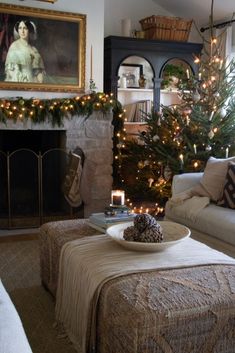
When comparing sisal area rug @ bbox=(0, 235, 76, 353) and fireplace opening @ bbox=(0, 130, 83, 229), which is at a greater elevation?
fireplace opening @ bbox=(0, 130, 83, 229)

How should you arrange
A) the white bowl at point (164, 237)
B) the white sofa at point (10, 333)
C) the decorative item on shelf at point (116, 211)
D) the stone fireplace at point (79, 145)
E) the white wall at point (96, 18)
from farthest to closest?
the stone fireplace at point (79, 145)
the white wall at point (96, 18)
the decorative item on shelf at point (116, 211)
the white bowl at point (164, 237)
the white sofa at point (10, 333)

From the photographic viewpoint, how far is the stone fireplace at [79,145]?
4367 millimetres

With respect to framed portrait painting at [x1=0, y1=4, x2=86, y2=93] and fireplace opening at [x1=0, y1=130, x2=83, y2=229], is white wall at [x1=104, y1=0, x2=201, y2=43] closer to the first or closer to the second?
framed portrait painting at [x1=0, y1=4, x2=86, y2=93]

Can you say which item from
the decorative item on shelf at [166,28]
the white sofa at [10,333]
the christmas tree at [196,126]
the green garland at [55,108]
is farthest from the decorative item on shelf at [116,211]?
the decorative item on shelf at [166,28]

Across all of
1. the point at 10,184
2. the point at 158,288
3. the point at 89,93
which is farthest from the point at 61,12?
the point at 158,288

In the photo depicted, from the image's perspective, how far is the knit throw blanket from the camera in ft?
6.15

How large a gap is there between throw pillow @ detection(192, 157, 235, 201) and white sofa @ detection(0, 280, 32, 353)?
6.95 feet

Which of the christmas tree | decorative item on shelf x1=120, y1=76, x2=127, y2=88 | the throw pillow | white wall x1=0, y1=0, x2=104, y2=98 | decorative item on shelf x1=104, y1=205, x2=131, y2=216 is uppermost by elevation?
white wall x1=0, y1=0, x2=104, y2=98

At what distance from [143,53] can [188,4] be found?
834 millimetres

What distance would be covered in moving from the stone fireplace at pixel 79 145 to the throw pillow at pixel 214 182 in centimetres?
150

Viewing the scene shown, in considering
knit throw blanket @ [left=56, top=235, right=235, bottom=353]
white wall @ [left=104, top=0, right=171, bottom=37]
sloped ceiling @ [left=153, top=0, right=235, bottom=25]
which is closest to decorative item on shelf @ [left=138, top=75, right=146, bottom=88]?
white wall @ [left=104, top=0, right=171, bottom=37]

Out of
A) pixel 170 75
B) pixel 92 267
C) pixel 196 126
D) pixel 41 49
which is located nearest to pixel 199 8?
pixel 170 75

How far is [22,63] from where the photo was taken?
4156 mm

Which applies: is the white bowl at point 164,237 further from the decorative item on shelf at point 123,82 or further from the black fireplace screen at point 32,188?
the decorative item on shelf at point 123,82
